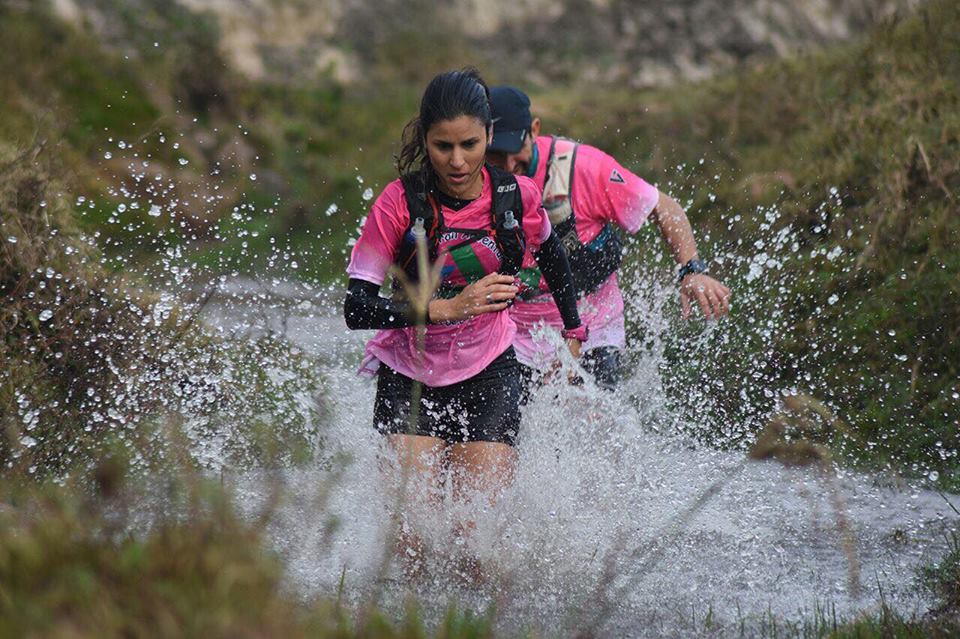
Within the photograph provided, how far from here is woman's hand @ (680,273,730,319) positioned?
5.40 m

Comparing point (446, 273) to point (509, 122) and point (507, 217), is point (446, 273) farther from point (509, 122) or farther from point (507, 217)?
point (509, 122)

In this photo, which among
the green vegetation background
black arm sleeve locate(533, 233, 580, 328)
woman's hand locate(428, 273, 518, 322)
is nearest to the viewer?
woman's hand locate(428, 273, 518, 322)

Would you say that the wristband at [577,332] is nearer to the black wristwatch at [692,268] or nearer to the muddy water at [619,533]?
the muddy water at [619,533]

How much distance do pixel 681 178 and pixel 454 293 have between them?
255 inches

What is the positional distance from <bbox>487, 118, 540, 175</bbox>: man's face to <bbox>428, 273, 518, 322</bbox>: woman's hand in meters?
1.26

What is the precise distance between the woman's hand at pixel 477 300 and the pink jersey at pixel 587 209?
126cm

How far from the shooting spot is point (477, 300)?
14.0ft

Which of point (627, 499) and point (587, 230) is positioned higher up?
point (587, 230)

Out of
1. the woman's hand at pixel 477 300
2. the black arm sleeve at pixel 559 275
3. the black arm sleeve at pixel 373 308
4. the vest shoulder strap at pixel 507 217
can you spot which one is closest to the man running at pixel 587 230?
the black arm sleeve at pixel 559 275

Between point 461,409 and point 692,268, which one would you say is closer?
point 461,409

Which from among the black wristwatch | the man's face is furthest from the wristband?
the man's face

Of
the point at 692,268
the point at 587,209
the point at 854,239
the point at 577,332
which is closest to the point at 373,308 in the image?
the point at 577,332

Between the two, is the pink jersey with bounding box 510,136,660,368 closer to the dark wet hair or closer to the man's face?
the man's face

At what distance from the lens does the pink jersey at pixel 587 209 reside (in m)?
5.60
